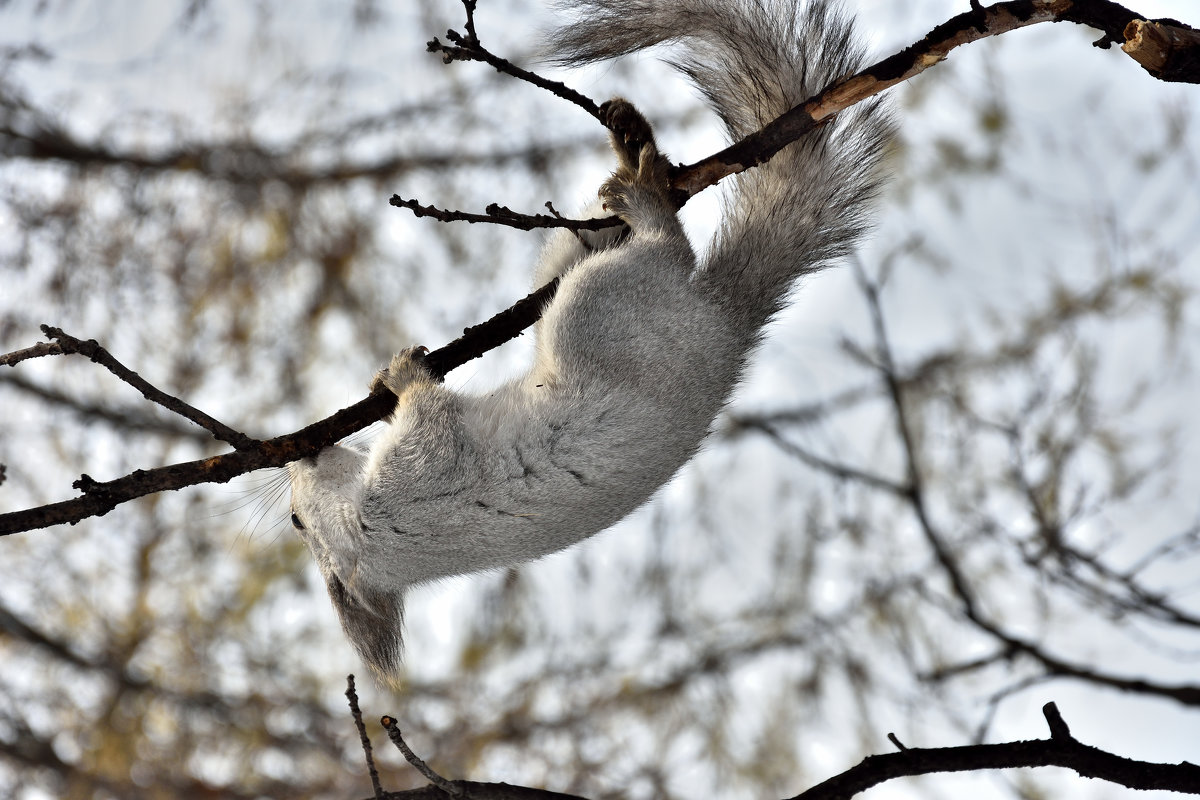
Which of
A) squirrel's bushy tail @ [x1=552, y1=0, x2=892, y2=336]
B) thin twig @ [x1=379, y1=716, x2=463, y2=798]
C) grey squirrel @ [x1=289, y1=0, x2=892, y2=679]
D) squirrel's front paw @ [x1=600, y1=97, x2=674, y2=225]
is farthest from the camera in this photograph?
squirrel's bushy tail @ [x1=552, y1=0, x2=892, y2=336]

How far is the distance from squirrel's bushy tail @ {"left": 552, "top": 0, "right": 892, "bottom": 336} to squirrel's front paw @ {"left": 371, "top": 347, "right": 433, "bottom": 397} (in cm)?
87

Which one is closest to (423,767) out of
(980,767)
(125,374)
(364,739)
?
(364,739)

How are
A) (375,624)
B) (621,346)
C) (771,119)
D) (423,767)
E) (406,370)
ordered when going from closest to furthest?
1. (423,767)
2. (621,346)
3. (406,370)
4. (771,119)
5. (375,624)

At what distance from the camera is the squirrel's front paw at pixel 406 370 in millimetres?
2459

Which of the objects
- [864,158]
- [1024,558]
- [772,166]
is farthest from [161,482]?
[1024,558]

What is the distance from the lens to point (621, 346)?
92.0 inches

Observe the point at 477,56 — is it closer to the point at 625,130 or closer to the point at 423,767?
the point at 625,130

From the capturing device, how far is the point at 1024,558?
351cm

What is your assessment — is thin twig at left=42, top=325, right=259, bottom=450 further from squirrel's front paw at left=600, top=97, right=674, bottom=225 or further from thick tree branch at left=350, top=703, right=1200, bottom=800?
squirrel's front paw at left=600, top=97, right=674, bottom=225

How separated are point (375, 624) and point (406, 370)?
3.20 ft

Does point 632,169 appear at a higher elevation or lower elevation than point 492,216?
higher

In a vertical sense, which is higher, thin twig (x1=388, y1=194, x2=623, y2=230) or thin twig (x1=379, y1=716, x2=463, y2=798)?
thin twig (x1=388, y1=194, x2=623, y2=230)

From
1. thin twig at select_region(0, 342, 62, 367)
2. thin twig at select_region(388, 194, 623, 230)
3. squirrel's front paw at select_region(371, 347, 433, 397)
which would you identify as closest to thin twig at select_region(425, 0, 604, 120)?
thin twig at select_region(388, 194, 623, 230)

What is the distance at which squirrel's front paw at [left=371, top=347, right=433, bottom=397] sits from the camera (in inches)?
96.8
